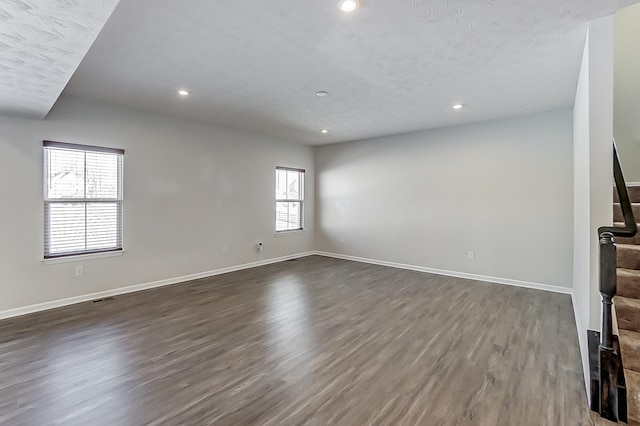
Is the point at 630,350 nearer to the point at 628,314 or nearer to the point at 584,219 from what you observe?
the point at 628,314

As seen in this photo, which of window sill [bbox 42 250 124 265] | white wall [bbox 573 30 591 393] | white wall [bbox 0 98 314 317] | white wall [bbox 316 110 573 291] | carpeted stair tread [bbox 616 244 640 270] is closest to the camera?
white wall [bbox 573 30 591 393]

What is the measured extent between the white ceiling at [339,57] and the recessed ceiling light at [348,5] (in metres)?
0.08

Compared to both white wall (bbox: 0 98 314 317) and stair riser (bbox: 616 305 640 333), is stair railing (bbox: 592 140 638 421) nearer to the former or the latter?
stair riser (bbox: 616 305 640 333)

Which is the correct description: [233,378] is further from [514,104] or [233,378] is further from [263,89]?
[514,104]

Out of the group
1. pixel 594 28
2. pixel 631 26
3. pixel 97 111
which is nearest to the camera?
pixel 594 28

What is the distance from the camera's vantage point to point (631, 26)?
370cm

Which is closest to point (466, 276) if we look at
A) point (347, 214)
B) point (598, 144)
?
point (347, 214)

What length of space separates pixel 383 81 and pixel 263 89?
1.41 meters

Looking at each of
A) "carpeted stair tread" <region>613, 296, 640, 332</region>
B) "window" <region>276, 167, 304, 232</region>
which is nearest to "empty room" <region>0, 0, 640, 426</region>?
"carpeted stair tread" <region>613, 296, 640, 332</region>

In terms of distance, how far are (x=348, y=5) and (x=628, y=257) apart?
3.00 metres

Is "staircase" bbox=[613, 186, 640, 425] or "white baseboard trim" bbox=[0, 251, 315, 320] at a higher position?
"staircase" bbox=[613, 186, 640, 425]

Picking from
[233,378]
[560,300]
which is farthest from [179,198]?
[560,300]

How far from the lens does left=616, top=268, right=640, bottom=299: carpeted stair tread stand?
2406 mm

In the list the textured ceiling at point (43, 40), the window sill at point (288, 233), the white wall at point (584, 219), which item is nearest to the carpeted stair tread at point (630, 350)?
the white wall at point (584, 219)
